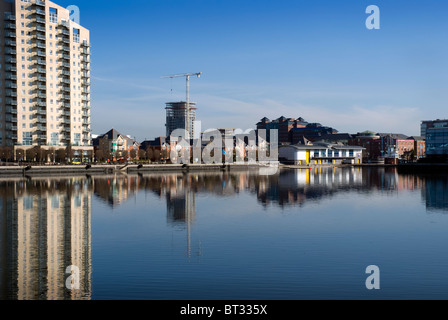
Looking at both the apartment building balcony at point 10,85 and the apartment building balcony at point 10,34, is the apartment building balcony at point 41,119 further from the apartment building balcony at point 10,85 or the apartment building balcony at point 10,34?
the apartment building balcony at point 10,34

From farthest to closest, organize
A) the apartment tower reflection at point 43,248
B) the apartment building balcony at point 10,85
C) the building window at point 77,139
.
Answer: the building window at point 77,139, the apartment building balcony at point 10,85, the apartment tower reflection at point 43,248

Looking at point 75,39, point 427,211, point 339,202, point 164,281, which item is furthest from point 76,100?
point 164,281

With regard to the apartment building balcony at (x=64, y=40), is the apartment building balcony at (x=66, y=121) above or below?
below

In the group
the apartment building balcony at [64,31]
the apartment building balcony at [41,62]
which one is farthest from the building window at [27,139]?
the apartment building balcony at [64,31]

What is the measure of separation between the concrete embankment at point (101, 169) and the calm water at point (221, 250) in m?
52.7

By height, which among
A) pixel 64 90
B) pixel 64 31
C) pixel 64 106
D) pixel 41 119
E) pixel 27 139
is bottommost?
pixel 27 139

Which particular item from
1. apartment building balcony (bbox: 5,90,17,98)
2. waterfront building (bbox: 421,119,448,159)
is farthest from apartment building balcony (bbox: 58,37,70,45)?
waterfront building (bbox: 421,119,448,159)

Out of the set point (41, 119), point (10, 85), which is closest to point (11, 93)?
point (10, 85)

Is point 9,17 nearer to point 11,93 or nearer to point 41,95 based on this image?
point 11,93

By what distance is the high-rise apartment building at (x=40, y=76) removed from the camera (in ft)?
387

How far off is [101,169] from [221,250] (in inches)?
3748

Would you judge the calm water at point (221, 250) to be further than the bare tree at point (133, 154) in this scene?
No

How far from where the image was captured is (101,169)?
117750mm

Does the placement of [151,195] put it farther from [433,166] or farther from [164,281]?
[433,166]
